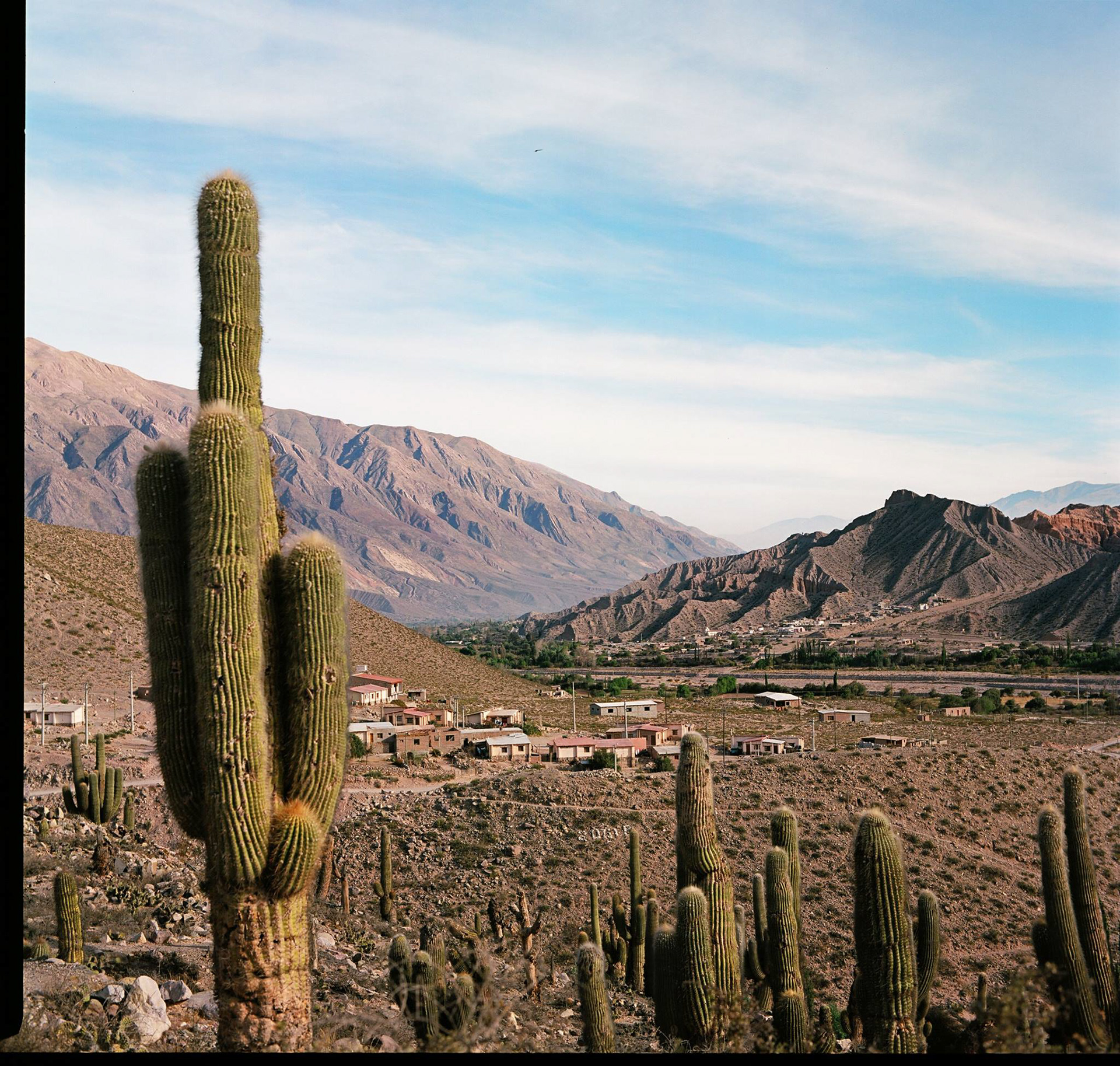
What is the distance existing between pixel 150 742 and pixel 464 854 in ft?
41.5

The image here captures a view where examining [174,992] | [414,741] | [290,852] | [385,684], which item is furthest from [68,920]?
[385,684]

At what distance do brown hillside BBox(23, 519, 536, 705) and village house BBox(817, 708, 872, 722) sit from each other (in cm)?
1616

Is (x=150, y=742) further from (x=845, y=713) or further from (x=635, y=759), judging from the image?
(x=845, y=713)

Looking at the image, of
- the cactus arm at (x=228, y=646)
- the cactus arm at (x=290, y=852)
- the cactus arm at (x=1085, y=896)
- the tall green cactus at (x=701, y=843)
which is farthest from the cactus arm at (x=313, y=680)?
the cactus arm at (x=1085, y=896)

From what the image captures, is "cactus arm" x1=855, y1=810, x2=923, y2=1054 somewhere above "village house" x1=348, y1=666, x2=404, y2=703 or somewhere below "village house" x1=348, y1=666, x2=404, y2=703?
above

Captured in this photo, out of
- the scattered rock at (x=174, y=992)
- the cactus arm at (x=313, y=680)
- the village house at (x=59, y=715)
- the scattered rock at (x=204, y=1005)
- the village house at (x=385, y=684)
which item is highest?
the cactus arm at (x=313, y=680)

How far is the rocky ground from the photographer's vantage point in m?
11.6

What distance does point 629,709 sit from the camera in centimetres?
5375

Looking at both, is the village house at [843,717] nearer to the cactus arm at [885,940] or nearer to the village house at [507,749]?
the village house at [507,749]

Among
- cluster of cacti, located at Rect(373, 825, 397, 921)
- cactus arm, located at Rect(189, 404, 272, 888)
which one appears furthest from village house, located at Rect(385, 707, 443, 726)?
cactus arm, located at Rect(189, 404, 272, 888)

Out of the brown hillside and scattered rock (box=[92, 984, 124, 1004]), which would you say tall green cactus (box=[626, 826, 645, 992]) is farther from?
the brown hillside

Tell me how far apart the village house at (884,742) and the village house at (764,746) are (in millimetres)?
2953

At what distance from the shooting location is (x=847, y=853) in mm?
26266

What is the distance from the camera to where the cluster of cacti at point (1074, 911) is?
39.9 ft
